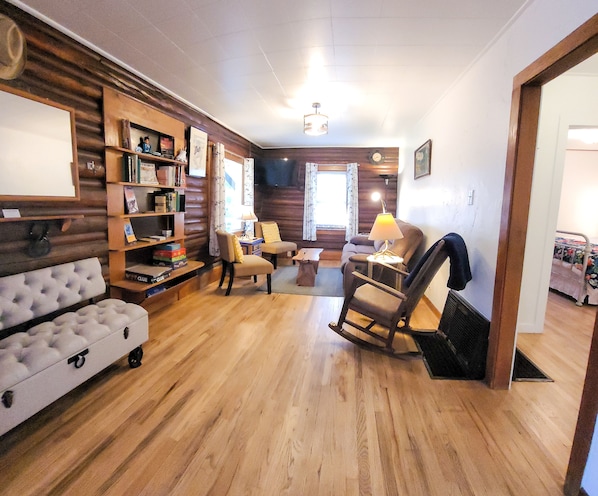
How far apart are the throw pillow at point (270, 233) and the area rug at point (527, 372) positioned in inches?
172

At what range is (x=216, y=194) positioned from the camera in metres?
4.35

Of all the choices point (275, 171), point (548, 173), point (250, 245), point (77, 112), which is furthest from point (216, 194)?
point (548, 173)

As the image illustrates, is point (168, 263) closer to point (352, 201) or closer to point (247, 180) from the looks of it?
point (247, 180)

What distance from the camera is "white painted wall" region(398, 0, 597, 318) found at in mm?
1612

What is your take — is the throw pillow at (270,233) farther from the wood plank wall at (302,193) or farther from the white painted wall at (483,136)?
the white painted wall at (483,136)

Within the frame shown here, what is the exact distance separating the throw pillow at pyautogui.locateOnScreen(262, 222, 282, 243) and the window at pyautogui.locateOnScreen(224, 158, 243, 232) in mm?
510

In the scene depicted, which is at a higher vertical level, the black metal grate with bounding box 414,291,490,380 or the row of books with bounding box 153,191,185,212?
the row of books with bounding box 153,191,185,212

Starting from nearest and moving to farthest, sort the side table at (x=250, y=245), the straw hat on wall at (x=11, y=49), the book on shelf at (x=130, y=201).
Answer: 1. the straw hat on wall at (x=11, y=49)
2. the book on shelf at (x=130, y=201)
3. the side table at (x=250, y=245)

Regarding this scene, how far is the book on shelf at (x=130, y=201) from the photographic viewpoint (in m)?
2.83

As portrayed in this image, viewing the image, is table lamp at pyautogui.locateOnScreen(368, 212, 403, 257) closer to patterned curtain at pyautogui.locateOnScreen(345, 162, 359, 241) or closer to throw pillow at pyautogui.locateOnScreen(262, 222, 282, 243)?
throw pillow at pyautogui.locateOnScreen(262, 222, 282, 243)

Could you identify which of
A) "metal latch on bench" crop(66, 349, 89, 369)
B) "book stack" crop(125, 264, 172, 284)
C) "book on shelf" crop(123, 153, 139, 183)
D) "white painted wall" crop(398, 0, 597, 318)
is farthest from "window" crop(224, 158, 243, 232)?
"metal latch on bench" crop(66, 349, 89, 369)

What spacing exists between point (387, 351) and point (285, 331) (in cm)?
98

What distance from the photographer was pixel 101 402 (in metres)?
1.79

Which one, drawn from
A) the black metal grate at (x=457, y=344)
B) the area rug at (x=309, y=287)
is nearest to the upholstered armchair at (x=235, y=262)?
the area rug at (x=309, y=287)
